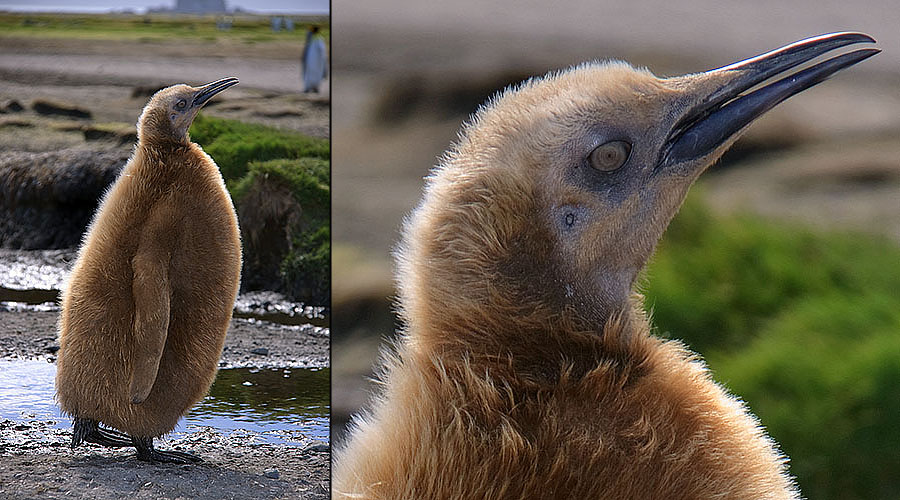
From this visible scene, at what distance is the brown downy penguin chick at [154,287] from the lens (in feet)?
4.33

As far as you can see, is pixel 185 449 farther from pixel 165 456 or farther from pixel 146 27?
pixel 146 27

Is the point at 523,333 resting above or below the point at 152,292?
above

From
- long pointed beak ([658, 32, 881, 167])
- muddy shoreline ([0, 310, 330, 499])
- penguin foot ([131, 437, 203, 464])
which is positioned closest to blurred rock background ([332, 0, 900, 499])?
muddy shoreline ([0, 310, 330, 499])

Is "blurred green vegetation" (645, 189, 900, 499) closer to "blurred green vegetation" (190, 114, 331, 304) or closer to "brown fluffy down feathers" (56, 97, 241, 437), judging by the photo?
"blurred green vegetation" (190, 114, 331, 304)

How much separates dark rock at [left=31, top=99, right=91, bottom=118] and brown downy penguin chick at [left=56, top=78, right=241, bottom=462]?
0.17m

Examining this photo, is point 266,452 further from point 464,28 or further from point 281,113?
point 464,28

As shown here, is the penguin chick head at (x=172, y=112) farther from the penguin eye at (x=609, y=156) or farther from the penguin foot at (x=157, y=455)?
the penguin eye at (x=609, y=156)

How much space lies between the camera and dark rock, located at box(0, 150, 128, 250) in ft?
4.51

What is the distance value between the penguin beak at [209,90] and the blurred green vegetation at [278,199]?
0.02 m

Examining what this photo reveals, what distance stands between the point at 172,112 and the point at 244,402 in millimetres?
464

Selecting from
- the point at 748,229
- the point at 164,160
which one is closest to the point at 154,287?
the point at 164,160

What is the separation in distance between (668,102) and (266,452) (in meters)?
0.95

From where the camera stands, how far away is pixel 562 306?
0.79 meters

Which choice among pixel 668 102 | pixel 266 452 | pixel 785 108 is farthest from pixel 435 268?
pixel 785 108
